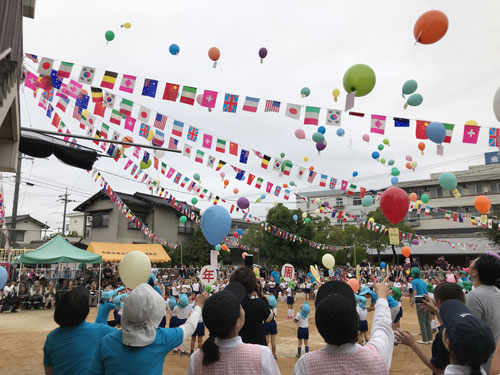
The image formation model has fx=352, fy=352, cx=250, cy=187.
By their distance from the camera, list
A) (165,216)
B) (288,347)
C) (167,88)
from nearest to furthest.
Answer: (167,88) < (288,347) < (165,216)

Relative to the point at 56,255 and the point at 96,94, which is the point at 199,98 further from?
the point at 56,255

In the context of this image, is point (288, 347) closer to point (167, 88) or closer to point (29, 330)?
point (167, 88)

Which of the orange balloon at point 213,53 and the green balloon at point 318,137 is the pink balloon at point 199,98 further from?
the green balloon at point 318,137

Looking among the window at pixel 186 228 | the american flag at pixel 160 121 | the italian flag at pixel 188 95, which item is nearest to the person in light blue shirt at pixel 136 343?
the italian flag at pixel 188 95

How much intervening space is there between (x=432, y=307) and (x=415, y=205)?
1474cm

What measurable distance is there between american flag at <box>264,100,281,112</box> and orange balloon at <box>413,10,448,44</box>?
123 inches

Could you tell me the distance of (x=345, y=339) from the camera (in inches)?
70.4

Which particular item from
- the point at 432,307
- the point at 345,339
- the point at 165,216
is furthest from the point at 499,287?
the point at 165,216

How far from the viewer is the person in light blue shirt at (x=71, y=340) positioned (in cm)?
248

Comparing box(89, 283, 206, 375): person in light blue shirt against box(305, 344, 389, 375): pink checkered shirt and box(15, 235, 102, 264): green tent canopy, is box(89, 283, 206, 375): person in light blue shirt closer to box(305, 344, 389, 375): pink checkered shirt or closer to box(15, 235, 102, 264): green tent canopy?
box(305, 344, 389, 375): pink checkered shirt

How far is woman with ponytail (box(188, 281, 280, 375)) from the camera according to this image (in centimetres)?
196

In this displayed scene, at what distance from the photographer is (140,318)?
6.54 feet

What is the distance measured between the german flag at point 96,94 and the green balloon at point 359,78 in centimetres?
516

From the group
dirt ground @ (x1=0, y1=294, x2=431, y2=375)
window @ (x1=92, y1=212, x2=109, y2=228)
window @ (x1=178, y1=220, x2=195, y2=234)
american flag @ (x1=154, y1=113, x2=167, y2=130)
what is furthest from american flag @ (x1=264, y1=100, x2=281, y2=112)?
window @ (x1=178, y1=220, x2=195, y2=234)
